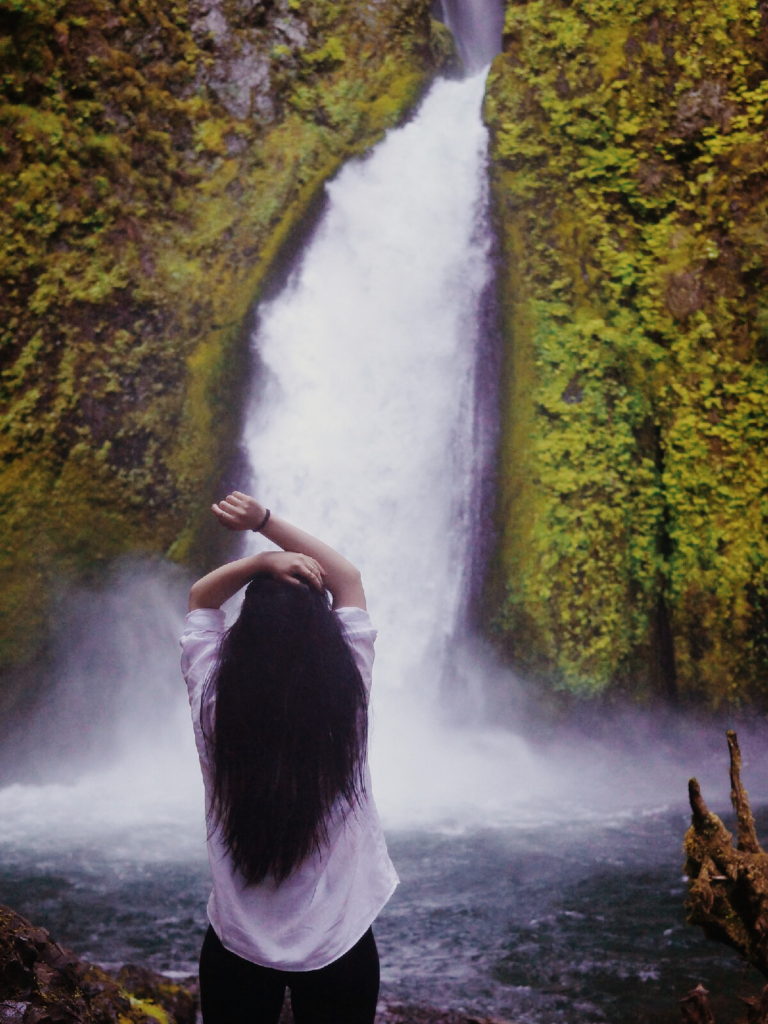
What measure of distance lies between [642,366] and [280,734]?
7.22 m

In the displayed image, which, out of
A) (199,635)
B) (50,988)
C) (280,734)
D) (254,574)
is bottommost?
(50,988)

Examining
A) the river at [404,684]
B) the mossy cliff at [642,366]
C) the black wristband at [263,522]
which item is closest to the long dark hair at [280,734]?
the black wristband at [263,522]

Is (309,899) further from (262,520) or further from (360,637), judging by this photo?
(262,520)

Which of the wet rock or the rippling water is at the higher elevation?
the wet rock

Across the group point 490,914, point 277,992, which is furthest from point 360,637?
point 490,914

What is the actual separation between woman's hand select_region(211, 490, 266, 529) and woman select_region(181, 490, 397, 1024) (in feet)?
0.63

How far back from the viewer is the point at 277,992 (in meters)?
1.56

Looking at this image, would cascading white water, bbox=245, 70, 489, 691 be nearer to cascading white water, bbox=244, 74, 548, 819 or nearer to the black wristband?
cascading white water, bbox=244, 74, 548, 819

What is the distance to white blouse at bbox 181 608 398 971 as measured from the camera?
154 cm

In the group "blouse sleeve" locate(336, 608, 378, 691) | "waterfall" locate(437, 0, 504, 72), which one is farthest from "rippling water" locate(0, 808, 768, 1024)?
"waterfall" locate(437, 0, 504, 72)

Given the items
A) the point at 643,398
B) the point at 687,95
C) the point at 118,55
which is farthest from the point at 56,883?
the point at 687,95

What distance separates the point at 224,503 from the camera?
185 cm

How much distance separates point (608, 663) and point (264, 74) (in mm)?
6686

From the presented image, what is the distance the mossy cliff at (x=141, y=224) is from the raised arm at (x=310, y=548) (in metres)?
5.92
